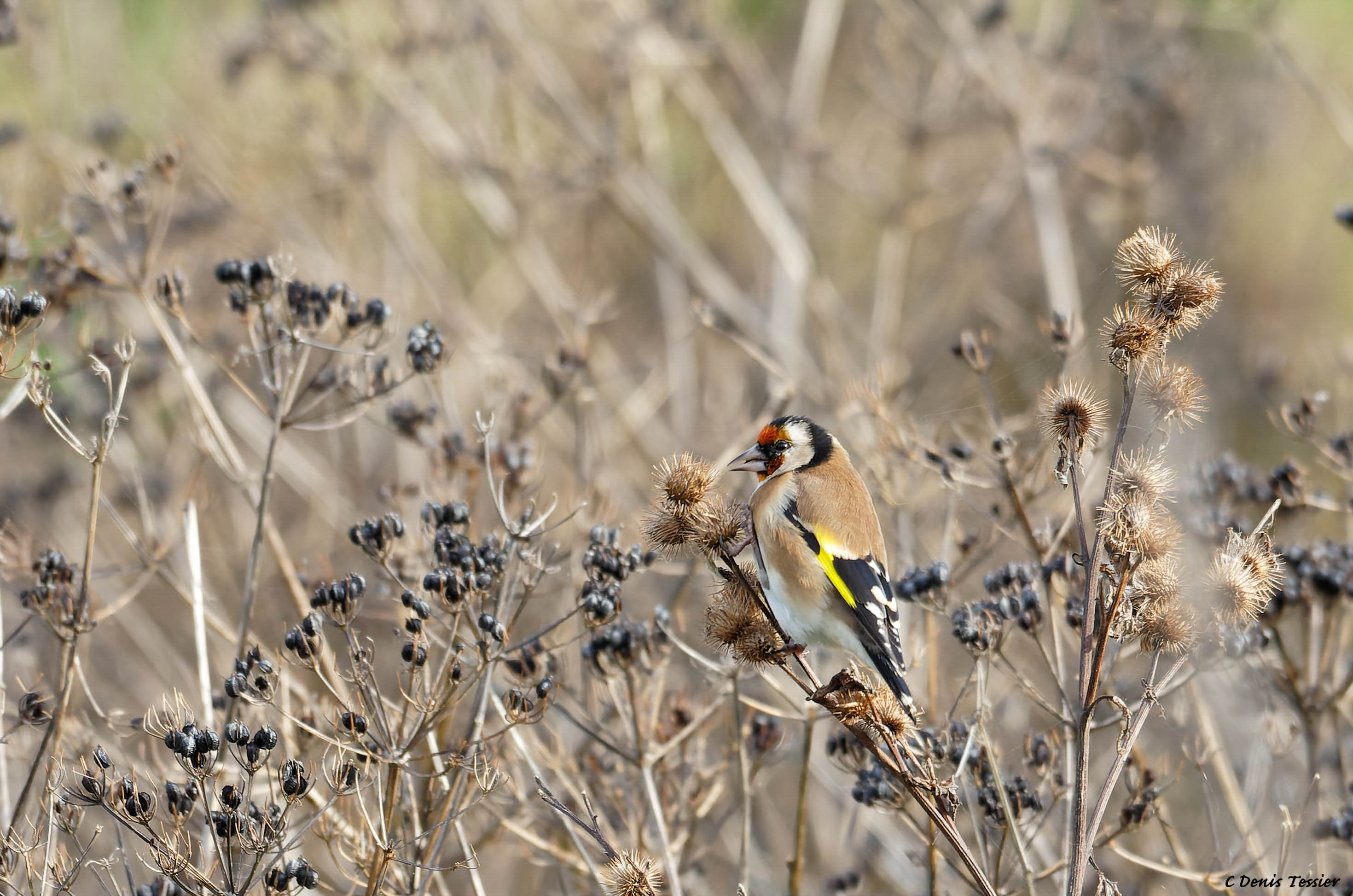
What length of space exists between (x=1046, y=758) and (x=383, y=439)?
659cm

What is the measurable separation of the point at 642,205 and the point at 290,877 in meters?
6.18

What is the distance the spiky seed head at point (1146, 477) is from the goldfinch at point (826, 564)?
1.10 metres

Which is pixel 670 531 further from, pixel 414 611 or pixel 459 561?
pixel 414 611

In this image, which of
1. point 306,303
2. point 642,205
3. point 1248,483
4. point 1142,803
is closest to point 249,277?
point 306,303

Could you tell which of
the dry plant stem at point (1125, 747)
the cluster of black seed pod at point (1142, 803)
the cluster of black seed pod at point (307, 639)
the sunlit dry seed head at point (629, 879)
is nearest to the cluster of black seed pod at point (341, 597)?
the cluster of black seed pod at point (307, 639)

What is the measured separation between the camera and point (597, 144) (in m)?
8.10

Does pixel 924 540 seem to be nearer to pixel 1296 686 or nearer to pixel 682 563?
pixel 682 563

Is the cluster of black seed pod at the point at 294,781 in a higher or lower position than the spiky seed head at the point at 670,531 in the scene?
lower

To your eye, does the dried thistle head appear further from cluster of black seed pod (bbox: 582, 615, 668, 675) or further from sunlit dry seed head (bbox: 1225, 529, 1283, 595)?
sunlit dry seed head (bbox: 1225, 529, 1283, 595)

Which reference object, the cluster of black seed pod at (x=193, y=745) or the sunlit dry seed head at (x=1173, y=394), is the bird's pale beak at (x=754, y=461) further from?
the cluster of black seed pod at (x=193, y=745)

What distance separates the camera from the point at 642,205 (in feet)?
28.2

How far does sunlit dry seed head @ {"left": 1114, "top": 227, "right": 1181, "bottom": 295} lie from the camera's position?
3211mm

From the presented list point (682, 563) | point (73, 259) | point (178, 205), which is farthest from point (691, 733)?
point (178, 205)

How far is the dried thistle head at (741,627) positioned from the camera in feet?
12.0
